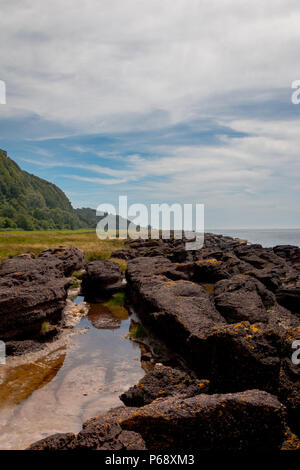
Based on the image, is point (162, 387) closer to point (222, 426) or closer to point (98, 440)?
point (222, 426)

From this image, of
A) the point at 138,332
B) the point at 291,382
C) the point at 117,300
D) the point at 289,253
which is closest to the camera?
the point at 291,382

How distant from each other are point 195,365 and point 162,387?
113 inches

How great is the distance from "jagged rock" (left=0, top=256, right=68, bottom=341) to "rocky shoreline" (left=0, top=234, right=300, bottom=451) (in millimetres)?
48

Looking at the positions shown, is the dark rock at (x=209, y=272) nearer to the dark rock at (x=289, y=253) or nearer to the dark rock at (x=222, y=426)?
the dark rock at (x=222, y=426)

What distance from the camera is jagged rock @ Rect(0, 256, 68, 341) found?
14883mm

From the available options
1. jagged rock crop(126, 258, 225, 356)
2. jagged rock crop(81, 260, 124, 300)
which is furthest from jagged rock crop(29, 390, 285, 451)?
jagged rock crop(81, 260, 124, 300)

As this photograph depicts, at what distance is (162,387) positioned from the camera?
9250mm

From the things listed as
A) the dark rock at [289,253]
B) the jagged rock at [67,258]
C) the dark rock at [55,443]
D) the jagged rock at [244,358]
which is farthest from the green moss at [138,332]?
the dark rock at [289,253]

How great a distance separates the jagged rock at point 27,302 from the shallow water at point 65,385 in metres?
1.72

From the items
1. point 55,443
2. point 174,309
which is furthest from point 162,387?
point 174,309
